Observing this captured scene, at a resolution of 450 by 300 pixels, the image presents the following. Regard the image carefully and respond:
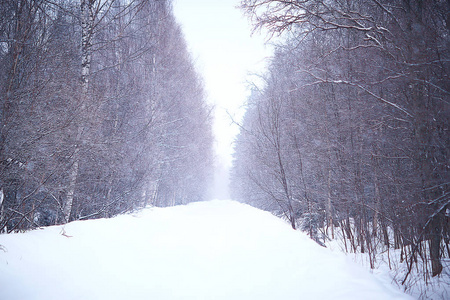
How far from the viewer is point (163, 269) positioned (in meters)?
2.69

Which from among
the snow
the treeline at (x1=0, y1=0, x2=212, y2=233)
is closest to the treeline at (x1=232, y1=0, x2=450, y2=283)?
the snow

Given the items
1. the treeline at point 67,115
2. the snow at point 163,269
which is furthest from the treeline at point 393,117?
the treeline at point 67,115

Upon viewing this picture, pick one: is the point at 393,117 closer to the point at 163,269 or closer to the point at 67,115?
the point at 163,269

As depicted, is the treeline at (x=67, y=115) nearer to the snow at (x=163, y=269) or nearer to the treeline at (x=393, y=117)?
the snow at (x=163, y=269)

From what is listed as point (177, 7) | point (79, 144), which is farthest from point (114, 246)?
point (177, 7)

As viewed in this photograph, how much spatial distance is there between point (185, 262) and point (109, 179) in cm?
422

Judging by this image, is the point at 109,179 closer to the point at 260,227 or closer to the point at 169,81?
the point at 260,227

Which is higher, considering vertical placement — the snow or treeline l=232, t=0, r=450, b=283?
treeline l=232, t=0, r=450, b=283

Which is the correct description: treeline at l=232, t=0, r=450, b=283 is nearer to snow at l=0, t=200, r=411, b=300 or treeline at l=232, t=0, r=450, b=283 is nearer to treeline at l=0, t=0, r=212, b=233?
snow at l=0, t=200, r=411, b=300

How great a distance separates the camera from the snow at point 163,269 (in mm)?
1954

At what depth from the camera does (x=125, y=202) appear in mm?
6879

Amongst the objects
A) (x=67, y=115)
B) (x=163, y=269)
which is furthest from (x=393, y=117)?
(x=67, y=115)

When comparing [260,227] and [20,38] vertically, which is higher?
[20,38]

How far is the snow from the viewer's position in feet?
6.41
